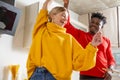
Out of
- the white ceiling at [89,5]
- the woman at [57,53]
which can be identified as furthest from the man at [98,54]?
the white ceiling at [89,5]

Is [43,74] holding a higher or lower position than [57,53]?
lower

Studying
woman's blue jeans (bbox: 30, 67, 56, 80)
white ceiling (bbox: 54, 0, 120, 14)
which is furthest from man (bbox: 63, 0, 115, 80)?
white ceiling (bbox: 54, 0, 120, 14)

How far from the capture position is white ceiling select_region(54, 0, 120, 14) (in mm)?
2674

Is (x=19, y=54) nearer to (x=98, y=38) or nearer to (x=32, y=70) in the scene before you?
(x=32, y=70)

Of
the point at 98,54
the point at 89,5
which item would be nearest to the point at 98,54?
the point at 98,54

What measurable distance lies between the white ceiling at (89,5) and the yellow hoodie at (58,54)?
158 cm

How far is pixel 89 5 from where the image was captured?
2.84m

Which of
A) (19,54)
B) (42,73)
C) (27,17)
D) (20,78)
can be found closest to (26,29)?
(27,17)

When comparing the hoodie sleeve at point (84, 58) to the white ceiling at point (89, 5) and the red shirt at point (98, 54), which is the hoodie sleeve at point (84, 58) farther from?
the white ceiling at point (89, 5)

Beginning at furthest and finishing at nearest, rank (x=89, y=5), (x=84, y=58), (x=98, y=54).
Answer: (x=89, y=5), (x=98, y=54), (x=84, y=58)

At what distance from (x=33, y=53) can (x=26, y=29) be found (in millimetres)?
972

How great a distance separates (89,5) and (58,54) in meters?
1.91

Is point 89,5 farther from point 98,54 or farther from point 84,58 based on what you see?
point 84,58

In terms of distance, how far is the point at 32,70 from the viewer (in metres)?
1.14
